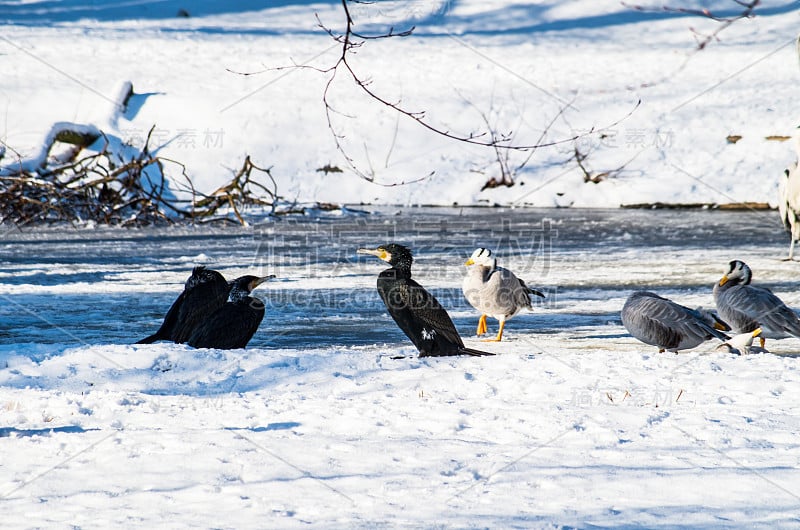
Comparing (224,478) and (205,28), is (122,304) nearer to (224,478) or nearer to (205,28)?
(224,478)

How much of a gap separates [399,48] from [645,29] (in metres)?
8.75

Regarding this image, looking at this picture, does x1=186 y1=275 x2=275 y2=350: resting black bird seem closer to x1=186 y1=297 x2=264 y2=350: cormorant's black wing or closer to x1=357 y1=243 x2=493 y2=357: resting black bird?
x1=186 y1=297 x2=264 y2=350: cormorant's black wing

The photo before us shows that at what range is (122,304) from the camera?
363 inches

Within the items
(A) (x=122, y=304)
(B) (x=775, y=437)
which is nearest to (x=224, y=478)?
(B) (x=775, y=437)

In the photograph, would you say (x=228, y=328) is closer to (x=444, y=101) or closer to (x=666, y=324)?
(x=666, y=324)

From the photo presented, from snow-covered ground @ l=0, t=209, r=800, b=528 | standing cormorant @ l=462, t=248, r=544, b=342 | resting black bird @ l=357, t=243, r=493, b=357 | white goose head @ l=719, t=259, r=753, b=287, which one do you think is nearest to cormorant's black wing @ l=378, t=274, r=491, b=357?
resting black bird @ l=357, t=243, r=493, b=357

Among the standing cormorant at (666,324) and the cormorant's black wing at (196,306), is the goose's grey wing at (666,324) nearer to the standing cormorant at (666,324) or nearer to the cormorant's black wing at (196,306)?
the standing cormorant at (666,324)

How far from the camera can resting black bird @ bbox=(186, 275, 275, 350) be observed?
691 centimetres

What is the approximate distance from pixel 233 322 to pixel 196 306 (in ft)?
1.64

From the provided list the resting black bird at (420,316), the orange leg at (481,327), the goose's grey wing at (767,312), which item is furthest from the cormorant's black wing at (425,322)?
the goose's grey wing at (767,312)

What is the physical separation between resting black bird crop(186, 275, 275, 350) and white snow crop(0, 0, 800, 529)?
443mm

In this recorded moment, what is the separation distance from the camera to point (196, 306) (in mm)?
7297

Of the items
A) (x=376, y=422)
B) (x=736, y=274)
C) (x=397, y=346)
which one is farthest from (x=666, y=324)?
(x=376, y=422)

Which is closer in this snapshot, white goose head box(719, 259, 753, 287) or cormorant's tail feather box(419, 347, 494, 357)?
cormorant's tail feather box(419, 347, 494, 357)
